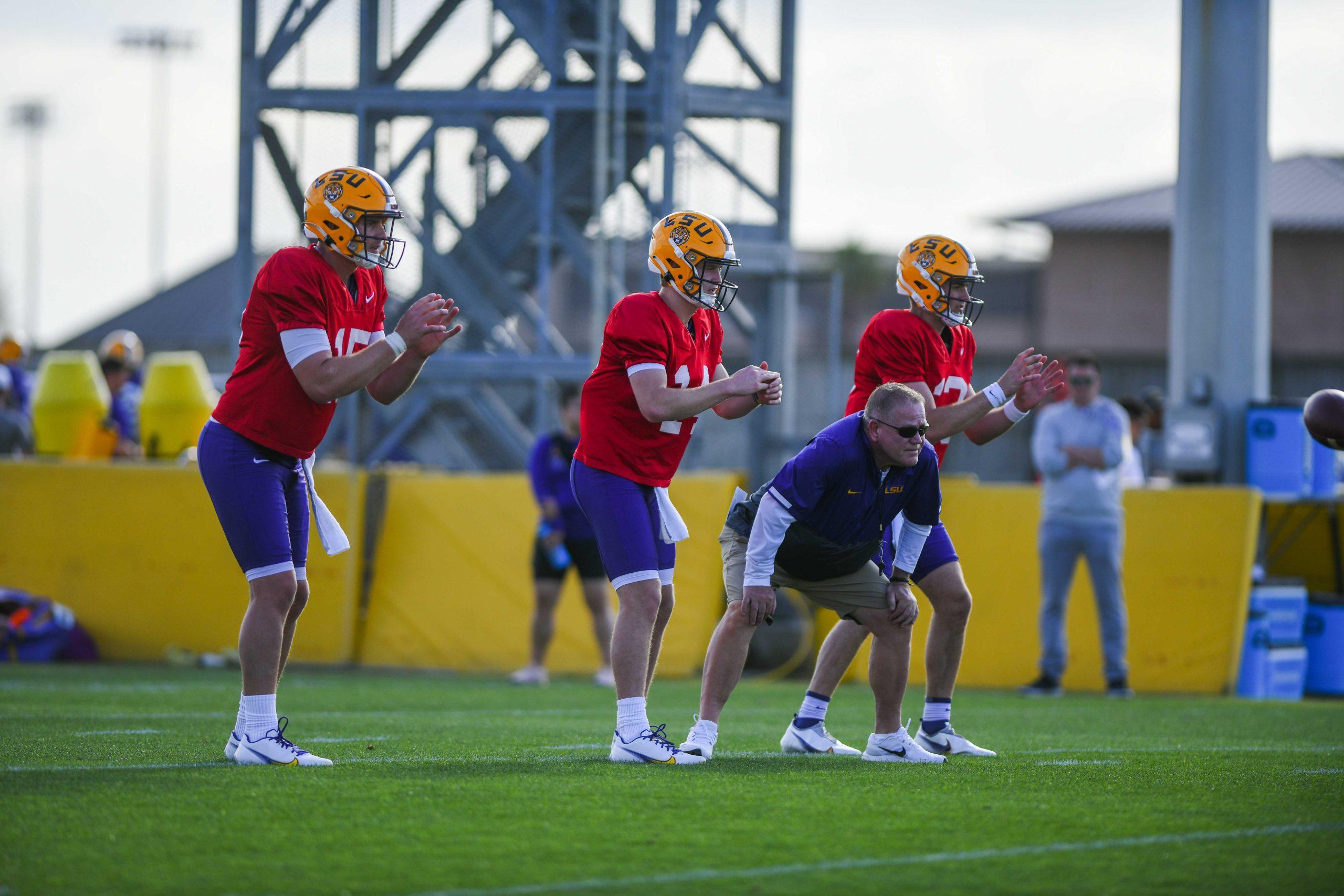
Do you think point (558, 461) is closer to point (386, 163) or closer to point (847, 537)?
point (386, 163)

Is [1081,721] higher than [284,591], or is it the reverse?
[284,591]

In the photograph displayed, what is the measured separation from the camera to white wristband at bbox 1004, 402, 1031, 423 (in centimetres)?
680

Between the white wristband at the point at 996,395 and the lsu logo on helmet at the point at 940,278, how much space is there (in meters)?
0.36

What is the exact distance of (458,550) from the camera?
13.0 metres

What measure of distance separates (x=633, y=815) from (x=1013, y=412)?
2.78 m

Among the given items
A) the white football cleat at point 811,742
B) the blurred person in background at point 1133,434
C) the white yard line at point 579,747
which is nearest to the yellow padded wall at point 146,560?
the white yard line at point 579,747

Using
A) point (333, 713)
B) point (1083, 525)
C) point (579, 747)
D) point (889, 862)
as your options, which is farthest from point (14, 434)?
point (889, 862)

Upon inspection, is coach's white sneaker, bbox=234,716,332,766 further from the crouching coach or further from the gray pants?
the gray pants

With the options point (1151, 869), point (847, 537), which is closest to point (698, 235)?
point (847, 537)

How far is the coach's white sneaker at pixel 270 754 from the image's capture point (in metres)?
5.93

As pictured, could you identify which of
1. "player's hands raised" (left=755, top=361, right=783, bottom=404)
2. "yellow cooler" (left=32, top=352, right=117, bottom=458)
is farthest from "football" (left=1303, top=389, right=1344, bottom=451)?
"yellow cooler" (left=32, top=352, right=117, bottom=458)

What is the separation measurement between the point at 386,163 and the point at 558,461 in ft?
12.5

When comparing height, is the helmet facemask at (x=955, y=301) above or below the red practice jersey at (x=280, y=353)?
above

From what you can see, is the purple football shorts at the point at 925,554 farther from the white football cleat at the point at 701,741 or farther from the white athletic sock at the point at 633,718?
the white athletic sock at the point at 633,718
